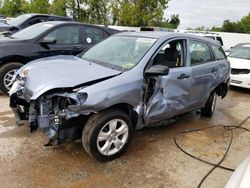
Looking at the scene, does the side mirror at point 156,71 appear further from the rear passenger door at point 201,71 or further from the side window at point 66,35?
the side window at point 66,35

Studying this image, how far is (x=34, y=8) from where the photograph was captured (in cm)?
3167

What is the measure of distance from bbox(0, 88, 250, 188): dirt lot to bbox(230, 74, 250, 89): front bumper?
4008 millimetres

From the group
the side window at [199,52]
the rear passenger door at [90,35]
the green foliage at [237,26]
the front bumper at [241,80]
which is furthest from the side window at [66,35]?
the green foliage at [237,26]

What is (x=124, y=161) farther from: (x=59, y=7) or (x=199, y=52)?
(x=59, y=7)

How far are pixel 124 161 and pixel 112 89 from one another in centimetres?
100

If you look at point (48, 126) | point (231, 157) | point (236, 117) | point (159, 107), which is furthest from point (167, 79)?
point (236, 117)

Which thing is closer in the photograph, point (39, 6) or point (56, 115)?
point (56, 115)

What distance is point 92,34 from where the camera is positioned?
772 cm

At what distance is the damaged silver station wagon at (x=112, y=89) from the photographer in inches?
140

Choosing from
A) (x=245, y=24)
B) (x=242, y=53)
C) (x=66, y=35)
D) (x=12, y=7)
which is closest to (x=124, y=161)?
(x=66, y=35)

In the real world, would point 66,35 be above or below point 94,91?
above

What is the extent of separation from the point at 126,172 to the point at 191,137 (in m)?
1.69

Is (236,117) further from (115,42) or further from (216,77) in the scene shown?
(115,42)

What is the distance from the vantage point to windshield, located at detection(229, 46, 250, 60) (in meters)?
10.1
